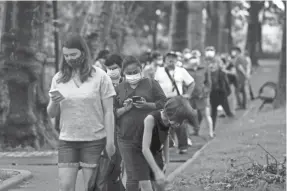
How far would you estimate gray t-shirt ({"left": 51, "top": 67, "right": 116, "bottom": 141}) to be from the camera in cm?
669

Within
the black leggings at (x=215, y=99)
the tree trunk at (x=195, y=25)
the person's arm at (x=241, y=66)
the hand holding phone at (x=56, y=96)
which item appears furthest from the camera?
the tree trunk at (x=195, y=25)

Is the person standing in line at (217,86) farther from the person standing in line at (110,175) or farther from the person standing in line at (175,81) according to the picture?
the person standing in line at (110,175)

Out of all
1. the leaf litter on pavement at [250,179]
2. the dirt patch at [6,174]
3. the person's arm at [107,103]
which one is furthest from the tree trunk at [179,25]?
the person's arm at [107,103]

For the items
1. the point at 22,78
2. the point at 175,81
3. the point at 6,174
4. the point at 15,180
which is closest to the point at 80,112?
the point at 15,180

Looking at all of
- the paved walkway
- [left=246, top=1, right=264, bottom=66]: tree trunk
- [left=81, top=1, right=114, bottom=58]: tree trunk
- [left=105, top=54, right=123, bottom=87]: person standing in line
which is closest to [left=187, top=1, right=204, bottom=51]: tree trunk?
[left=81, top=1, right=114, bottom=58]: tree trunk

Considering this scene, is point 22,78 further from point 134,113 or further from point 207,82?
point 134,113

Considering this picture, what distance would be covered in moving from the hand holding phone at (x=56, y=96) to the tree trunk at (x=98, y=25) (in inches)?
560

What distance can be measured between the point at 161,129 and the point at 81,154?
2.27ft

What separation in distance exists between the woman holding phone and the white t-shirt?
7217 mm

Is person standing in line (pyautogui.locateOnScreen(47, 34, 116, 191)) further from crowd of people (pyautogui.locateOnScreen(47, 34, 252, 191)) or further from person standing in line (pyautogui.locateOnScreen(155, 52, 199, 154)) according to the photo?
person standing in line (pyautogui.locateOnScreen(155, 52, 199, 154))

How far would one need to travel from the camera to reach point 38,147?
15.0m

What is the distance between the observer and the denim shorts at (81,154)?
22.1 ft

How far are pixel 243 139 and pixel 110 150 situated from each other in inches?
340

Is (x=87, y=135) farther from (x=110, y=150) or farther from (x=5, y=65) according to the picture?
(x=5, y=65)
